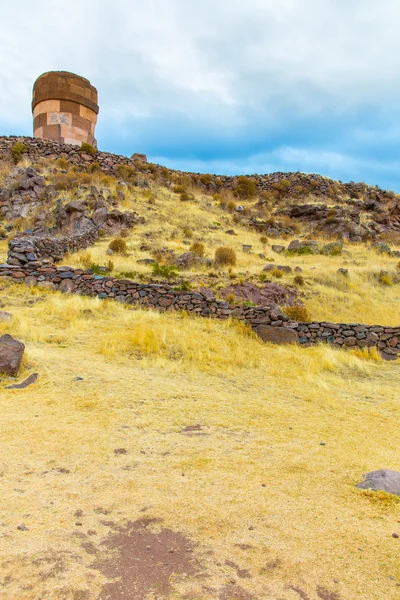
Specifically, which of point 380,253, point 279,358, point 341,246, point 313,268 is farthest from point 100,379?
point 380,253

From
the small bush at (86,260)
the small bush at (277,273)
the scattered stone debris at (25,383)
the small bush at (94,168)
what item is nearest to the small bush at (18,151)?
the small bush at (94,168)

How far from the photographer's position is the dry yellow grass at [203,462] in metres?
2.86

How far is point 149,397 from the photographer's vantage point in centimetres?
693

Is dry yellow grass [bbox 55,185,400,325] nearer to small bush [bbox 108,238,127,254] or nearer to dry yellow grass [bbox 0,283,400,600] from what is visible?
small bush [bbox 108,238,127,254]

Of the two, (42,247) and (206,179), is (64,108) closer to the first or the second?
(206,179)

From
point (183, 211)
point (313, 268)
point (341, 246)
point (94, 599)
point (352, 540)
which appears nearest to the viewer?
point (94, 599)

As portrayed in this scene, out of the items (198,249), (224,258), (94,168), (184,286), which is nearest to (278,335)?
(184,286)

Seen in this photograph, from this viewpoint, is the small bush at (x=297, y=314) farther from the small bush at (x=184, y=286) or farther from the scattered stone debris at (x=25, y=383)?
the scattered stone debris at (x=25, y=383)

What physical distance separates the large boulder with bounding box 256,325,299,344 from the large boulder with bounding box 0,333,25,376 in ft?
22.3

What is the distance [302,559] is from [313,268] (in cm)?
1705

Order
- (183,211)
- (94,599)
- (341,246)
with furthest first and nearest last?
(183,211)
(341,246)
(94,599)

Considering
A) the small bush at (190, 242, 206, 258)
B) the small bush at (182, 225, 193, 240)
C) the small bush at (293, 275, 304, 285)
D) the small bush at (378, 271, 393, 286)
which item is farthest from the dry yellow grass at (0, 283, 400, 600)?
the small bush at (182, 225, 193, 240)

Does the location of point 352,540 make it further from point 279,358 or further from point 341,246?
point 341,246

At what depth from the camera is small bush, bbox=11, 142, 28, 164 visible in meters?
25.2
